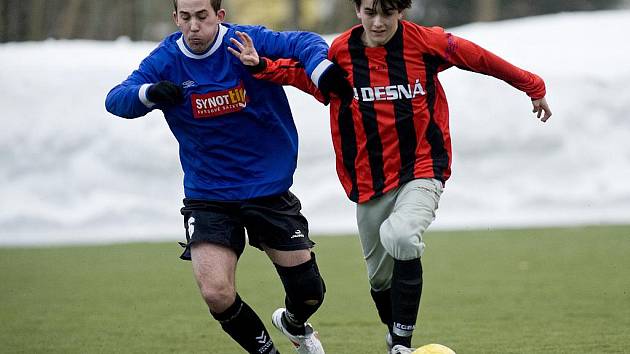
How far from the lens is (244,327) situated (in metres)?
5.39

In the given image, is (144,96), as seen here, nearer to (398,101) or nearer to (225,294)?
(225,294)

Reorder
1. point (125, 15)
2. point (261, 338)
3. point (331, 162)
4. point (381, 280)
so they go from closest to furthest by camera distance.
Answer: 1. point (261, 338)
2. point (381, 280)
3. point (331, 162)
4. point (125, 15)

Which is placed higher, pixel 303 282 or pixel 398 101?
pixel 398 101

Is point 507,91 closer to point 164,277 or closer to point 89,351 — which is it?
point 164,277

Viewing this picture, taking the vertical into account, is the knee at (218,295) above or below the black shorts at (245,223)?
below

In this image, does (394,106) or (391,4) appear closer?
(391,4)

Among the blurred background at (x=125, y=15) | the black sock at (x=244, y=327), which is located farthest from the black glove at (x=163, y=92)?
the blurred background at (x=125, y=15)

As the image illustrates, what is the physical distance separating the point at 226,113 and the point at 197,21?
45 cm

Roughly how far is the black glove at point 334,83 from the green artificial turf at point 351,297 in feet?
5.22

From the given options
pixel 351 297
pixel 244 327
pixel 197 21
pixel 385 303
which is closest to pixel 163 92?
pixel 197 21

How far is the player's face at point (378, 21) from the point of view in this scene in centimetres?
532

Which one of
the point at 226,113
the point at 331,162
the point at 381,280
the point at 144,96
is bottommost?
the point at 331,162

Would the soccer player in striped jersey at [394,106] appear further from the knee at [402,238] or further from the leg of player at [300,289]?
the leg of player at [300,289]

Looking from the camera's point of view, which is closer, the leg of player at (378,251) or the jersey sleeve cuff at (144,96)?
the jersey sleeve cuff at (144,96)
